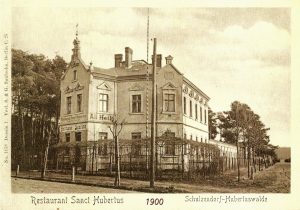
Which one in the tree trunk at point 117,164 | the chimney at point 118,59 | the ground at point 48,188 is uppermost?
the chimney at point 118,59

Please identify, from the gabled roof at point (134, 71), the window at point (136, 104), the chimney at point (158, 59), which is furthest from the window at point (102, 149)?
the chimney at point (158, 59)

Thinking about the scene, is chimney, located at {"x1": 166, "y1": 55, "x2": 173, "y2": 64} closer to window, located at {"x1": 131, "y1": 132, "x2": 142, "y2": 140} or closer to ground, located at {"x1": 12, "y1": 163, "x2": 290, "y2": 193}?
window, located at {"x1": 131, "y1": 132, "x2": 142, "y2": 140}

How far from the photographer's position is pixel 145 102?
10.1 ft

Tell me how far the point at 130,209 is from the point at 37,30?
37.9 inches

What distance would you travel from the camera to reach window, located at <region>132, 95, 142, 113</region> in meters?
3.07

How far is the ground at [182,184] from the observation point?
3.00 meters

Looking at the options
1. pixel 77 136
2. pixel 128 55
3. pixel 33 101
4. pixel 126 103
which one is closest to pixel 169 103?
pixel 126 103

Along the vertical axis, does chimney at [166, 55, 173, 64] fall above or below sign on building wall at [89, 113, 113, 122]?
above

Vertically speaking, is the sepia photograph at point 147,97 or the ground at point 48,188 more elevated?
the sepia photograph at point 147,97

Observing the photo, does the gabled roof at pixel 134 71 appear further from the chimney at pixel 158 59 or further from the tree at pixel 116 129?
the tree at pixel 116 129

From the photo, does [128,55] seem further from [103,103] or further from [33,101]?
[33,101]

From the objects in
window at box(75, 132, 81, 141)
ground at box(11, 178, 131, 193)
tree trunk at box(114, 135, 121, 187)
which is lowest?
ground at box(11, 178, 131, 193)

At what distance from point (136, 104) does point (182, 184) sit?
17.8 inches

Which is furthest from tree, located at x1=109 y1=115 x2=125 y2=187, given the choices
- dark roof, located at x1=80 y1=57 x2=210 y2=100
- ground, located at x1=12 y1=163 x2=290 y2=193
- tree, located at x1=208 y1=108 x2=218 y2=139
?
tree, located at x1=208 y1=108 x2=218 y2=139
